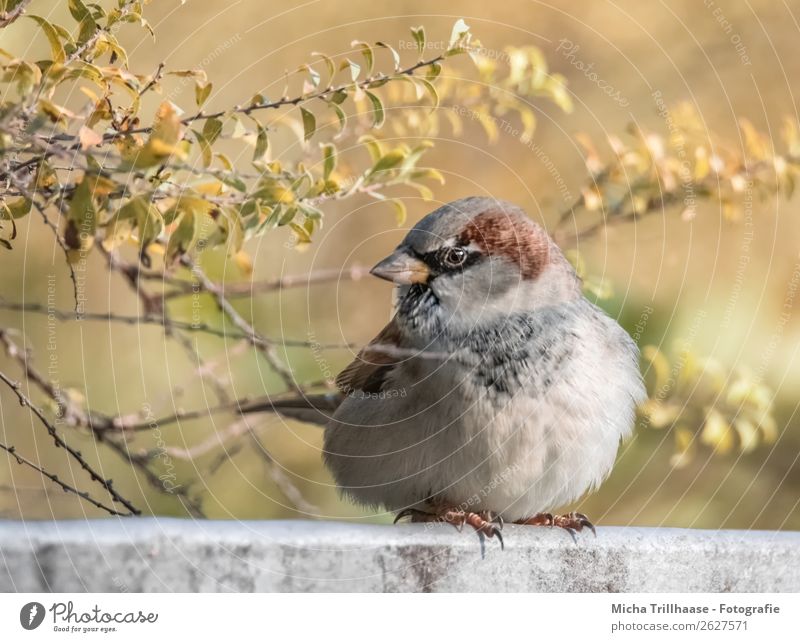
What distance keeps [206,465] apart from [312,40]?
95 cm

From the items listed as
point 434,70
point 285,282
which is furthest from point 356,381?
point 434,70

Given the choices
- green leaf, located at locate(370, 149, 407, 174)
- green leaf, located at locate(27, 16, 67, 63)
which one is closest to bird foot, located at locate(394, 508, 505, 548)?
green leaf, located at locate(370, 149, 407, 174)

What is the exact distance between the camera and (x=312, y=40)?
6.98 ft

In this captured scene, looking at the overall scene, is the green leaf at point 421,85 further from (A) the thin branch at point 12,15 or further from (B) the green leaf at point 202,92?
(A) the thin branch at point 12,15

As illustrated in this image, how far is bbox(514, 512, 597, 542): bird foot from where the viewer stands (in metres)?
1.82

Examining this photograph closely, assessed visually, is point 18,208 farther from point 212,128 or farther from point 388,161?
point 388,161

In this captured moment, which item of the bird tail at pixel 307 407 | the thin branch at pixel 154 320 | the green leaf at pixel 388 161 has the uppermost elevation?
the green leaf at pixel 388 161

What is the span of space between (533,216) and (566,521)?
71 cm

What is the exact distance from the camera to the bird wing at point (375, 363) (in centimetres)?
181

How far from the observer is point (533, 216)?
224 centimetres

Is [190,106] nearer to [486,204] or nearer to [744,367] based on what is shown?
[486,204]

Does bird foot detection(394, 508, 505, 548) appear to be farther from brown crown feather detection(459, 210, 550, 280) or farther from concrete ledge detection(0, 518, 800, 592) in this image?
brown crown feather detection(459, 210, 550, 280)

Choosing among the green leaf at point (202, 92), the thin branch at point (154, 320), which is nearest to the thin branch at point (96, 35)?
the green leaf at point (202, 92)

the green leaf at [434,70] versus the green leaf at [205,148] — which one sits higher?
the green leaf at [434,70]
